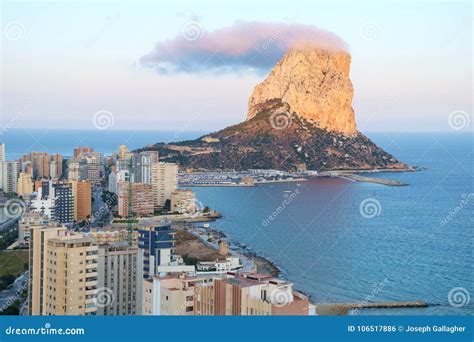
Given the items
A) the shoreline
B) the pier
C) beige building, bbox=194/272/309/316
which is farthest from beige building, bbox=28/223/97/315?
the pier

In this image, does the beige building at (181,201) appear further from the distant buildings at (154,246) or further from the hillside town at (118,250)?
the distant buildings at (154,246)

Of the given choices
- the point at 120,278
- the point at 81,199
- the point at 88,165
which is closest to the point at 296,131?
the point at 88,165

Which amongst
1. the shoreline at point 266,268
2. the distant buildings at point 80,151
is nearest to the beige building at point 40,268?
the shoreline at point 266,268

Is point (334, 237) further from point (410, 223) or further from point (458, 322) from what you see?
point (458, 322)

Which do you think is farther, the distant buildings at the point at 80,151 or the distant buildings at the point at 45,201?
the distant buildings at the point at 80,151

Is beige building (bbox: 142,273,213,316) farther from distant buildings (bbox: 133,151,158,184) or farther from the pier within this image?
the pier

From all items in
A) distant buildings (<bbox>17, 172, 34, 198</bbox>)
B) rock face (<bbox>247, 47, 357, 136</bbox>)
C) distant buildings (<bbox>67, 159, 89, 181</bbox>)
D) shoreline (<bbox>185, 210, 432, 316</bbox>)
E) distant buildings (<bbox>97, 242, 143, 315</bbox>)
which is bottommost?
shoreline (<bbox>185, 210, 432, 316</bbox>)
